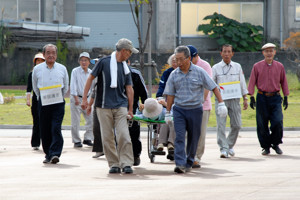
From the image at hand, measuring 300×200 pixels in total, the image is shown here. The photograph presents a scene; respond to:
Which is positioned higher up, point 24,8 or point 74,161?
point 24,8

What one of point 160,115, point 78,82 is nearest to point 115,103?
point 160,115

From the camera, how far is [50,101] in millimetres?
11523

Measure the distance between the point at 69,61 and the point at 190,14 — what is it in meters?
10.9

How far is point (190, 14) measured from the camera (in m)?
47.5

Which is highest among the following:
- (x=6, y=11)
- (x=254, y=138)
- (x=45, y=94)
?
(x=6, y=11)

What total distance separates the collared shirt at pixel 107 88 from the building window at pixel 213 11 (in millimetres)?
37621

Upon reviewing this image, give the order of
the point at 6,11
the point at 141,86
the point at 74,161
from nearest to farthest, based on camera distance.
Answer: the point at 141,86, the point at 74,161, the point at 6,11

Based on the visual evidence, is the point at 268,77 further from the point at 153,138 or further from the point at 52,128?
the point at 52,128

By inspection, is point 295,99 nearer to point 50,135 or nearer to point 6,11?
point 50,135

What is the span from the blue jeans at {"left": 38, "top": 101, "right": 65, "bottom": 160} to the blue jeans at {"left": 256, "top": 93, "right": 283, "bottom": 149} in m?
3.72

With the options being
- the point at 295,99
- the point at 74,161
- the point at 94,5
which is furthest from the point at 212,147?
the point at 94,5

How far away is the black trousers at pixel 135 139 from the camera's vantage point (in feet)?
35.9

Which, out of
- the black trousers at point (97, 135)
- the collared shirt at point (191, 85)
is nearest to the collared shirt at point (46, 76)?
the black trousers at point (97, 135)

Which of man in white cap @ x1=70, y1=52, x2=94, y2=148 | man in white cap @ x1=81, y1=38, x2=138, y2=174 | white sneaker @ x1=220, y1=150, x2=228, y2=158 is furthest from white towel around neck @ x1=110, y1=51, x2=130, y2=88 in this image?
man in white cap @ x1=70, y1=52, x2=94, y2=148
